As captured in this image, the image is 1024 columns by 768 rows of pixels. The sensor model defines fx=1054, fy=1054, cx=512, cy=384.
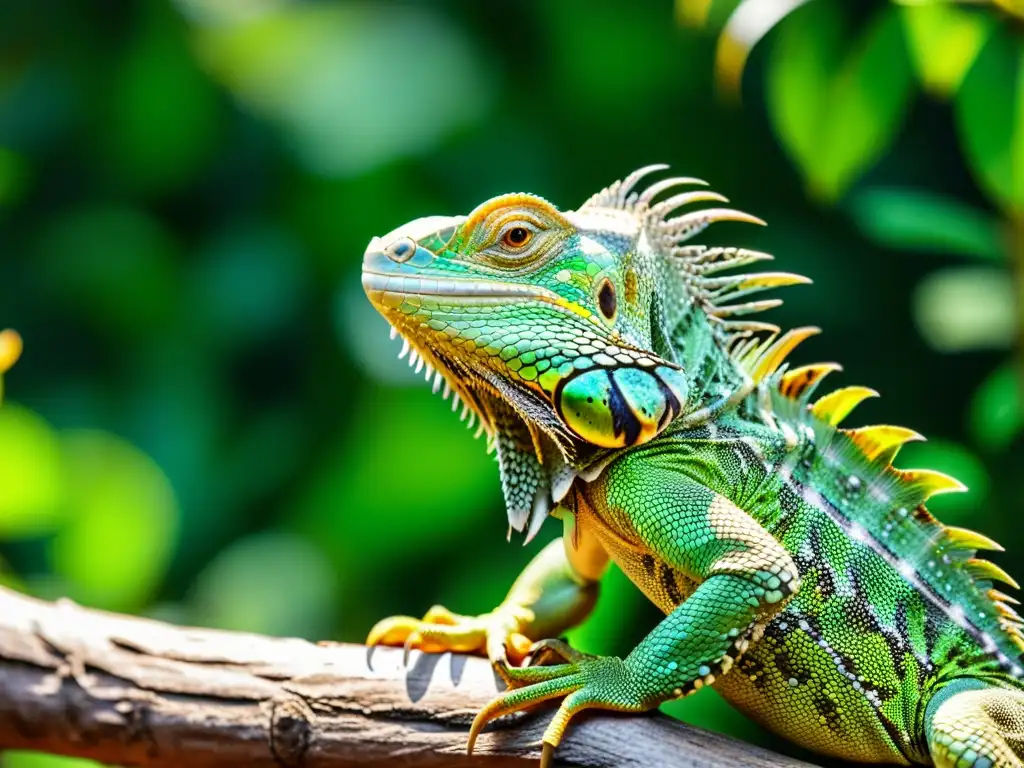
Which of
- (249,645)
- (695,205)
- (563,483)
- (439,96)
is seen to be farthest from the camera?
(439,96)

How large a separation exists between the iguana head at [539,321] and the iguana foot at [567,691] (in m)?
0.42

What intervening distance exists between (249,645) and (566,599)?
81 cm

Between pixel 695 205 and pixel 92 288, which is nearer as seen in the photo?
pixel 695 205

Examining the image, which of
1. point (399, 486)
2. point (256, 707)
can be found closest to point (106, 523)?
point (399, 486)

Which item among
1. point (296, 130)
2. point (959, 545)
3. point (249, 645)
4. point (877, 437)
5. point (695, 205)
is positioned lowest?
point (249, 645)

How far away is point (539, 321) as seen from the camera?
89.1 inches

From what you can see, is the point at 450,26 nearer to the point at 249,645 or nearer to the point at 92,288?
the point at 92,288

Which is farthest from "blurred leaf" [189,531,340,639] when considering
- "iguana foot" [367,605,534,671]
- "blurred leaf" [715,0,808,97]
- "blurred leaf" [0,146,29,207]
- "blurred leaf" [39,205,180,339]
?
"blurred leaf" [715,0,808,97]

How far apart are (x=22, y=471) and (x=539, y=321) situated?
2033 mm

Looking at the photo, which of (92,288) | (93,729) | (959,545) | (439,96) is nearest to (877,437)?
(959,545)

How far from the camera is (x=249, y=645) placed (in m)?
2.67

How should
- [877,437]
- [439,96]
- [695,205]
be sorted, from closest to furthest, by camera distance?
[877,437]
[695,205]
[439,96]

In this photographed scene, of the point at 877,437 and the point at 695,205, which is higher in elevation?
the point at 695,205

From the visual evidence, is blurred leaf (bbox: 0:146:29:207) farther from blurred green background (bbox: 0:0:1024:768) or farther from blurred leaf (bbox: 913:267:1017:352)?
blurred leaf (bbox: 913:267:1017:352)
